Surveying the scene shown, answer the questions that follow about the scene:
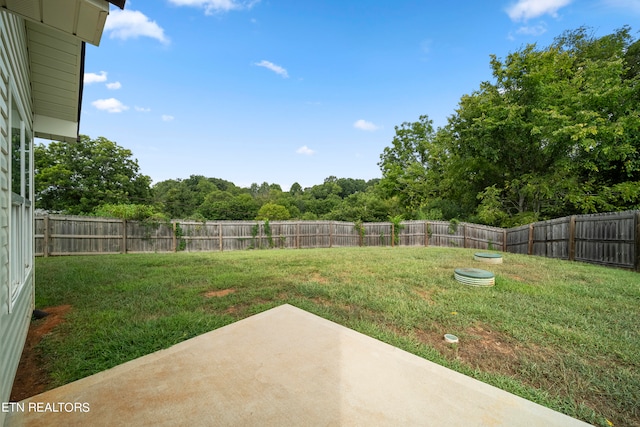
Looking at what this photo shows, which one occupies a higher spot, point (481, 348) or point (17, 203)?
point (17, 203)

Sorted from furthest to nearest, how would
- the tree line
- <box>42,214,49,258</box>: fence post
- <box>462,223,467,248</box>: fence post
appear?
<box>462,223,467,248</box>: fence post, the tree line, <box>42,214,49,258</box>: fence post

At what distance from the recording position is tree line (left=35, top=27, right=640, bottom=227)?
11.1 meters

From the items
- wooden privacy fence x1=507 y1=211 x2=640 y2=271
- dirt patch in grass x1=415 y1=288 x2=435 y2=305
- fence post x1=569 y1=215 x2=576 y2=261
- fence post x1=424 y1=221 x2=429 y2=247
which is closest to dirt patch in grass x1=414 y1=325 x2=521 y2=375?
dirt patch in grass x1=415 y1=288 x2=435 y2=305

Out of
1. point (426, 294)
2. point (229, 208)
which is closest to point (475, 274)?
point (426, 294)

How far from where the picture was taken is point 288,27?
976 centimetres

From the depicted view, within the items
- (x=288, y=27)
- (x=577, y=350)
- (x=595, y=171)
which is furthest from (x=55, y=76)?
(x=595, y=171)

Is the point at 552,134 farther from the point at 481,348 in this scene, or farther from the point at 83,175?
the point at 83,175

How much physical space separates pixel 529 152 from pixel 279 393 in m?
16.7

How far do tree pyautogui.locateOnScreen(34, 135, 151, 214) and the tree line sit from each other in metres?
0.08

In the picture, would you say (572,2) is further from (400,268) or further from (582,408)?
(582,408)

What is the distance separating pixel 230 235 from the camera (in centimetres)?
1202

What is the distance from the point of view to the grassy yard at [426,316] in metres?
2.02

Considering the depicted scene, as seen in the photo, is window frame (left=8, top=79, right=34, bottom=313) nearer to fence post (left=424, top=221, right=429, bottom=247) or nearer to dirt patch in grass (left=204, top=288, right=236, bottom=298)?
dirt patch in grass (left=204, top=288, right=236, bottom=298)

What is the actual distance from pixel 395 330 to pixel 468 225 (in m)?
12.2
